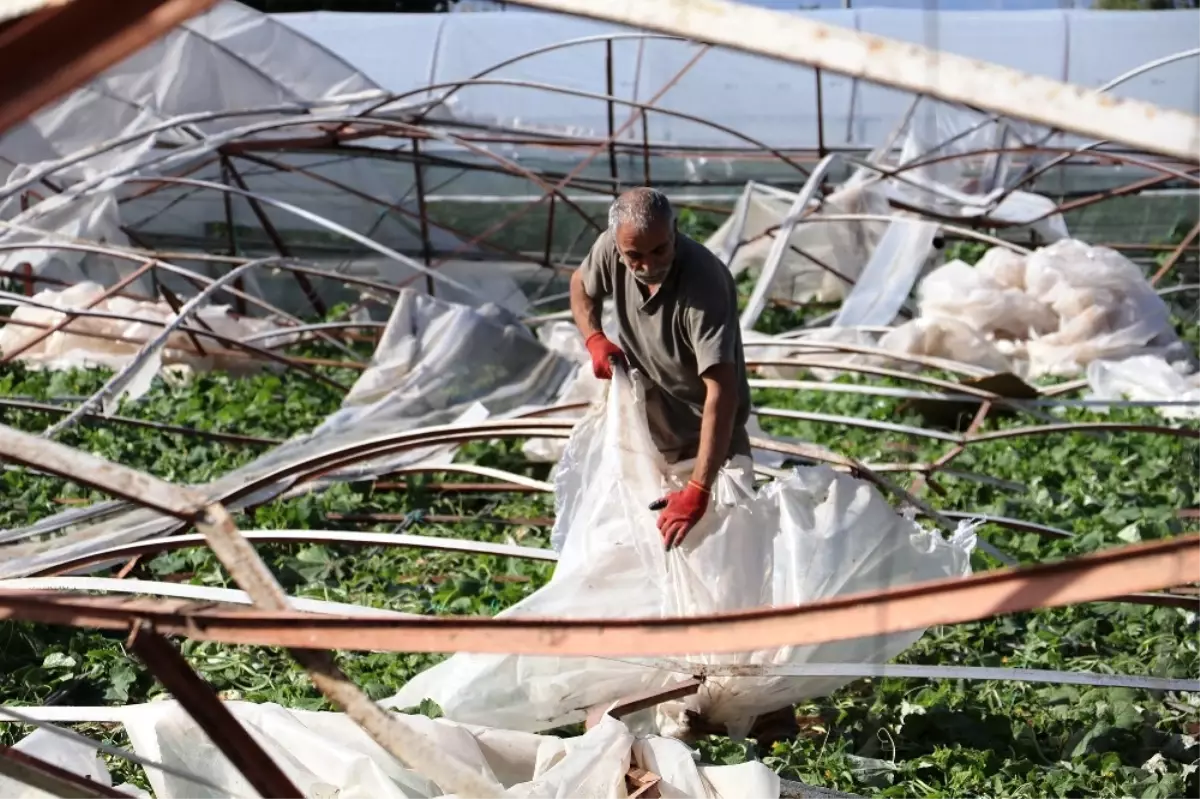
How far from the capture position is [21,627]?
4.90m

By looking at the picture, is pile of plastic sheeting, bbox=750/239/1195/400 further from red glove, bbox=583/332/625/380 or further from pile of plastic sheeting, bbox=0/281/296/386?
red glove, bbox=583/332/625/380

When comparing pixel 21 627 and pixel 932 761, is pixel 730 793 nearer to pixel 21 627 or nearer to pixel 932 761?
pixel 932 761

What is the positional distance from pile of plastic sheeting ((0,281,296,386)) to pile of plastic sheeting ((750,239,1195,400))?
10.9ft

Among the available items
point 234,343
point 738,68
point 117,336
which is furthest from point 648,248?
point 738,68

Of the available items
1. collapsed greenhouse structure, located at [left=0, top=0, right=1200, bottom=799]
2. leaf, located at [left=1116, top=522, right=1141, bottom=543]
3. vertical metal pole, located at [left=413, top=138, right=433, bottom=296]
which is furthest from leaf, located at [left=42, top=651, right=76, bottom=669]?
vertical metal pole, located at [left=413, top=138, right=433, bottom=296]

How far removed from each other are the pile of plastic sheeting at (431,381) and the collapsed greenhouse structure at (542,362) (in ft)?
0.08

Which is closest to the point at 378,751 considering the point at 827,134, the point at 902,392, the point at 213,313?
the point at 902,392

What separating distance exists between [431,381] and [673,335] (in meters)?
3.64

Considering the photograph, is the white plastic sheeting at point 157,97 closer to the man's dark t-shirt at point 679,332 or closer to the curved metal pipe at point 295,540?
the curved metal pipe at point 295,540

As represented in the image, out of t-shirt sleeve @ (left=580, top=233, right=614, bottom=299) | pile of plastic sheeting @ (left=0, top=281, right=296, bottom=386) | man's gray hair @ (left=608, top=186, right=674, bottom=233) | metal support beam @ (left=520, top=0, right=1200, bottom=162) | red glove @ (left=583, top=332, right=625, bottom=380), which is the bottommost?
pile of plastic sheeting @ (left=0, top=281, right=296, bottom=386)

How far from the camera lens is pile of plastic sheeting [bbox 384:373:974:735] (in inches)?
159

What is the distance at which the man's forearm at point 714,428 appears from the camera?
3920 mm

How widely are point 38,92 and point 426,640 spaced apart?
89 cm

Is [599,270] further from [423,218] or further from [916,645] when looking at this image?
[423,218]
